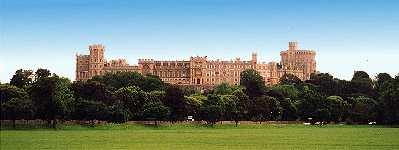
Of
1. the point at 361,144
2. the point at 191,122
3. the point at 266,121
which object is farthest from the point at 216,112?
the point at 361,144

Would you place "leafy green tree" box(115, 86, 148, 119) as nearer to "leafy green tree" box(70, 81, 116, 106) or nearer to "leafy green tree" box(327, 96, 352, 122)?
"leafy green tree" box(70, 81, 116, 106)

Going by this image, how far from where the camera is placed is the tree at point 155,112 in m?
110

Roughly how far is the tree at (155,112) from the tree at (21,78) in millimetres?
51695

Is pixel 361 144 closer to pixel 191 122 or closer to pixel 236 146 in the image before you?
pixel 236 146

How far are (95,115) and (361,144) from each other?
1752 inches

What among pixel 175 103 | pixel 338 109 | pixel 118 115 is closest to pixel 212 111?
pixel 175 103

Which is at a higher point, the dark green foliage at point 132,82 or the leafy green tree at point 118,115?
the dark green foliage at point 132,82

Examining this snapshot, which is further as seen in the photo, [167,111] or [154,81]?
[154,81]

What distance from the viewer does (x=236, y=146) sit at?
64938 mm

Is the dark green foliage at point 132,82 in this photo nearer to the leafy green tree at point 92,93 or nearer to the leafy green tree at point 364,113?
the leafy green tree at point 364,113

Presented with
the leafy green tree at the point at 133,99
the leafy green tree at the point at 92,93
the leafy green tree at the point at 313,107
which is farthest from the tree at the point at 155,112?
the leafy green tree at the point at 313,107

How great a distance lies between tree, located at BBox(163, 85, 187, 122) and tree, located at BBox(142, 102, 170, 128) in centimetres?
307

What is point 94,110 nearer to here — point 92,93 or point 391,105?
point 92,93

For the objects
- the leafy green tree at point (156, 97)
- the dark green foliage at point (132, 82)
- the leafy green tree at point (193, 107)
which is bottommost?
the leafy green tree at point (193, 107)
